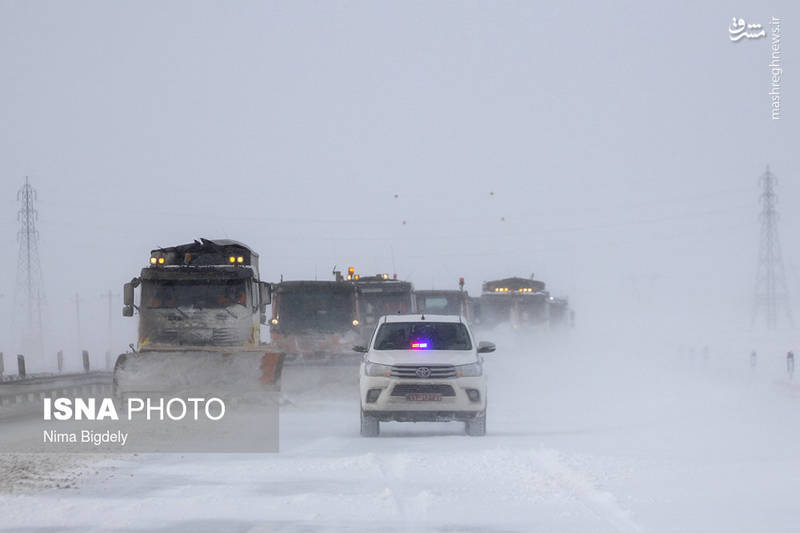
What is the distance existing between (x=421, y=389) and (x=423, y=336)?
4.48ft

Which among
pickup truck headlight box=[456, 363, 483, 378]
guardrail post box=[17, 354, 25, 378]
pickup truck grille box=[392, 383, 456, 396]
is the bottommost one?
guardrail post box=[17, 354, 25, 378]

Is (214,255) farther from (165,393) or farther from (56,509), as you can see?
(56,509)

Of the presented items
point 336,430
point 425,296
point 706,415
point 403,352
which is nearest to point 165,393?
point 336,430

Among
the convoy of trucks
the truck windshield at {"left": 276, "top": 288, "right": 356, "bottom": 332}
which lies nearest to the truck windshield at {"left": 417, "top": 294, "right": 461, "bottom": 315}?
the convoy of trucks

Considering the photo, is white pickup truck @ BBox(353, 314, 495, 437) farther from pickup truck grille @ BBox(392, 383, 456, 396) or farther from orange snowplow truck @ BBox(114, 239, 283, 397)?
orange snowplow truck @ BBox(114, 239, 283, 397)

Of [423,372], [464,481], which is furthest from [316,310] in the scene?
[464,481]

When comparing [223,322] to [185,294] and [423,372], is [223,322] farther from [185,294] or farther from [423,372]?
[423,372]

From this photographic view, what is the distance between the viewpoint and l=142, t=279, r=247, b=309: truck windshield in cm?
2556

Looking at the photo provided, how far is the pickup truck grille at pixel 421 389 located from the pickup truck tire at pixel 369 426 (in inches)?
23.5

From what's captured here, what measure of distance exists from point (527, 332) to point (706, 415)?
34.2m

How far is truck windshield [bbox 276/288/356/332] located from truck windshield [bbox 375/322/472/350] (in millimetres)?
11095

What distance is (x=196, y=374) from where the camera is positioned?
23.6 meters

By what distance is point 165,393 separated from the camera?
77.7 ft

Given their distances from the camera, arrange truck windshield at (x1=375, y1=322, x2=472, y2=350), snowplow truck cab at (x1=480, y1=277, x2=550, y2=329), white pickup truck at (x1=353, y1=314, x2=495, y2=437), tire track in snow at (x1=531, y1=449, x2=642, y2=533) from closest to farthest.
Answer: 1. tire track in snow at (x1=531, y1=449, x2=642, y2=533)
2. white pickup truck at (x1=353, y1=314, x2=495, y2=437)
3. truck windshield at (x1=375, y1=322, x2=472, y2=350)
4. snowplow truck cab at (x1=480, y1=277, x2=550, y2=329)
